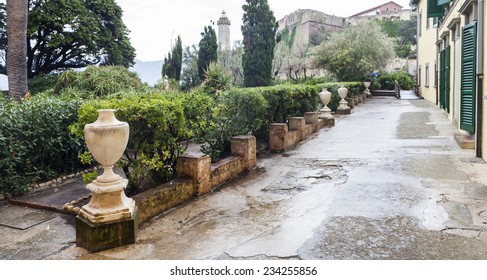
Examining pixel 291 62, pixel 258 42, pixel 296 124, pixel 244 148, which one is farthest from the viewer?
pixel 291 62

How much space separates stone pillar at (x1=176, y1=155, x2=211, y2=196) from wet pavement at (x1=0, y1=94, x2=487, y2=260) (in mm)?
208

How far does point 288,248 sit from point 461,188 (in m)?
2.78

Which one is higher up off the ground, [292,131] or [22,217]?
[292,131]

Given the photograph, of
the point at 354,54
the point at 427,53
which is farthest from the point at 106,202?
the point at 354,54

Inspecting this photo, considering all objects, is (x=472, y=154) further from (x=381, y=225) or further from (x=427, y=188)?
(x=381, y=225)

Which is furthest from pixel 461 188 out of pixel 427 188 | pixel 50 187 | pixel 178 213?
pixel 50 187

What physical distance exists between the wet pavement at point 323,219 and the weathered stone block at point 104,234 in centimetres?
7

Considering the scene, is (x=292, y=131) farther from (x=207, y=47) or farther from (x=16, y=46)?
(x=207, y=47)

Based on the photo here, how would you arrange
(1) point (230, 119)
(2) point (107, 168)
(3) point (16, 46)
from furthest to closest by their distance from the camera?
(3) point (16, 46)
(1) point (230, 119)
(2) point (107, 168)

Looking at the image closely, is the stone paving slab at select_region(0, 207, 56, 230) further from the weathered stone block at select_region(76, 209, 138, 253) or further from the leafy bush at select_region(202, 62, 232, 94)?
the leafy bush at select_region(202, 62, 232, 94)

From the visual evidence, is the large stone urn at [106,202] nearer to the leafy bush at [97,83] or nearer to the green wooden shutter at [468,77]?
the green wooden shutter at [468,77]

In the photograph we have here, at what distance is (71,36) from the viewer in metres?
20.3

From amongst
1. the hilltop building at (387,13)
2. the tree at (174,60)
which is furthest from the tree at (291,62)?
the hilltop building at (387,13)

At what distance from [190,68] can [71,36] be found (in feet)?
39.7
